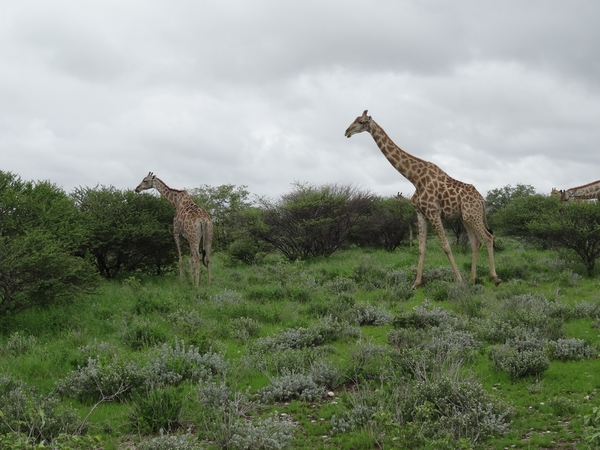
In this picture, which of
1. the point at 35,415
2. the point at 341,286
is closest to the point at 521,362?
the point at 35,415

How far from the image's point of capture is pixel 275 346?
7906 mm

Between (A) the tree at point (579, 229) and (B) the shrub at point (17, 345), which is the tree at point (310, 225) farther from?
(B) the shrub at point (17, 345)

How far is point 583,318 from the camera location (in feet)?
30.0

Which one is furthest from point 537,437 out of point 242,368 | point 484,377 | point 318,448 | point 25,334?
point 25,334

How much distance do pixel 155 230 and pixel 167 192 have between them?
66.1 inches

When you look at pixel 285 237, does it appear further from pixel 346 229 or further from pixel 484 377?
pixel 484 377

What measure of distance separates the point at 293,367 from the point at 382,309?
3.67 metres

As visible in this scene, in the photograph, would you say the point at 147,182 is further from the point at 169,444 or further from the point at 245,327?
the point at 169,444

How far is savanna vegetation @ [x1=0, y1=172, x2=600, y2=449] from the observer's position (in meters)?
4.98

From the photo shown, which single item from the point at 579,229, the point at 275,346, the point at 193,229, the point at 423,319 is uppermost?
the point at 193,229

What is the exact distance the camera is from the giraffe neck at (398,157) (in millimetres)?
13266

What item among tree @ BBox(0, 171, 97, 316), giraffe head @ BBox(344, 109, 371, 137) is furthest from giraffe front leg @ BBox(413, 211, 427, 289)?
tree @ BBox(0, 171, 97, 316)

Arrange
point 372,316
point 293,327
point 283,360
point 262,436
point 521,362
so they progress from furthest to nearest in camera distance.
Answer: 1. point 372,316
2. point 293,327
3. point 283,360
4. point 521,362
5. point 262,436

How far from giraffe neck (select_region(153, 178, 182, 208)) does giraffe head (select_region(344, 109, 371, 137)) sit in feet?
17.9
